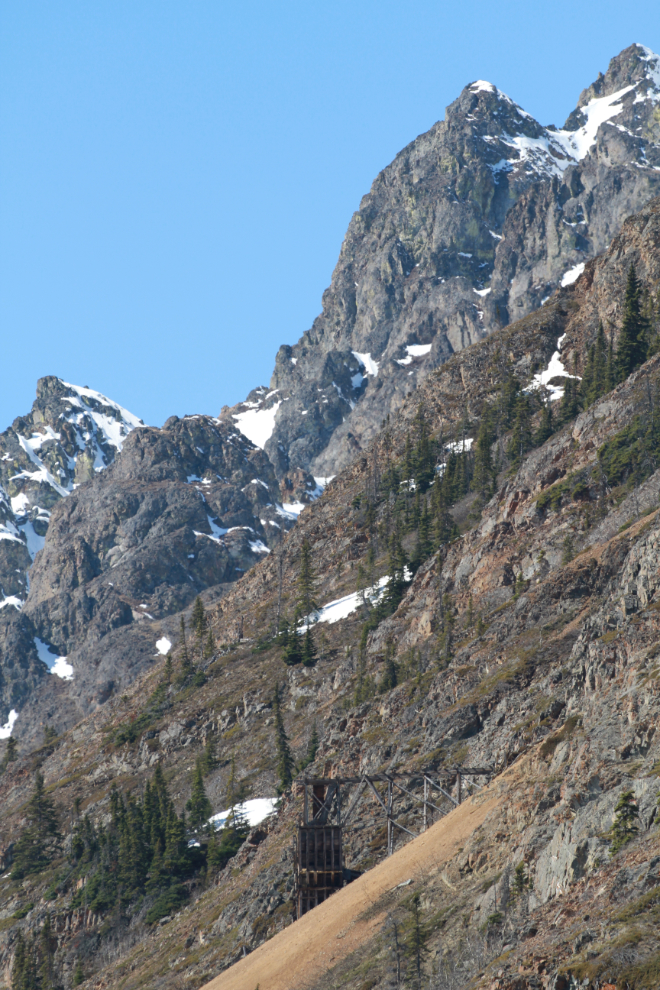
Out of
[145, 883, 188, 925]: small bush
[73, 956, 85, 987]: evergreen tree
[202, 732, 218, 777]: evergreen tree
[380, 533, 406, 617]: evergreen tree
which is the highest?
[380, 533, 406, 617]: evergreen tree

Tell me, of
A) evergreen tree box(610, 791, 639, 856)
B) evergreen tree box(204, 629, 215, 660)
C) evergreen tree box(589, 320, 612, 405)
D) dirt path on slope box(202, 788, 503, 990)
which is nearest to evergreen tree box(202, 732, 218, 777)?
evergreen tree box(204, 629, 215, 660)

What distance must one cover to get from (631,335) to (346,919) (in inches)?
3959

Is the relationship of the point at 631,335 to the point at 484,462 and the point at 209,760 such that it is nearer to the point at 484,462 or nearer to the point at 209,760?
the point at 484,462

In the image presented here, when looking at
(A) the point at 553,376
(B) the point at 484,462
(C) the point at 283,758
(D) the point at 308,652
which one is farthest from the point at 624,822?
(A) the point at 553,376

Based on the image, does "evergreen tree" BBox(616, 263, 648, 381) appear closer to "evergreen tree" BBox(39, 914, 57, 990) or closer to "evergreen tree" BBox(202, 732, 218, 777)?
"evergreen tree" BBox(202, 732, 218, 777)

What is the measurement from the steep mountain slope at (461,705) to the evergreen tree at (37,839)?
2392 mm

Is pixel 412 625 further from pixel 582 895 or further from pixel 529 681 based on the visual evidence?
pixel 582 895

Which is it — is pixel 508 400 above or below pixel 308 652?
above

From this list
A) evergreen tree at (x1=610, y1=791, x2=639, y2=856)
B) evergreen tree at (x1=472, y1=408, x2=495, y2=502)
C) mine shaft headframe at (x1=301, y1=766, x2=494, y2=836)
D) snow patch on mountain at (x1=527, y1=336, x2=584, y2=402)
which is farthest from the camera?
snow patch on mountain at (x1=527, y1=336, x2=584, y2=402)

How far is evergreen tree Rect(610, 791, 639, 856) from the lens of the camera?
1641 inches

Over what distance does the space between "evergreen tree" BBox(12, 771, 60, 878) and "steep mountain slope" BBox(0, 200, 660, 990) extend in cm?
239

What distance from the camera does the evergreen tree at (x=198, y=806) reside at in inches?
4355

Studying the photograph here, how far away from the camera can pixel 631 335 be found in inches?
5640

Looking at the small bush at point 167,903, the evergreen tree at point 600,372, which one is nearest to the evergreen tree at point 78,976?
the small bush at point 167,903
